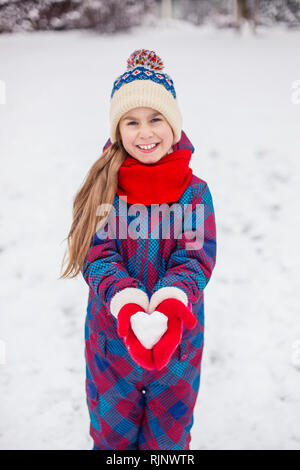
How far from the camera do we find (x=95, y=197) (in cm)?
133

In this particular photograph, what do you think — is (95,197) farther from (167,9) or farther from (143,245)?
(167,9)

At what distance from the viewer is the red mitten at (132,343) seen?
98cm

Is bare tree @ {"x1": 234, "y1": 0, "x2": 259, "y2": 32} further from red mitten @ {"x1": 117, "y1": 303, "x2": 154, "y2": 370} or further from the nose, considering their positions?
red mitten @ {"x1": 117, "y1": 303, "x2": 154, "y2": 370}

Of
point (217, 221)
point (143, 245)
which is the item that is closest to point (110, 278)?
point (143, 245)

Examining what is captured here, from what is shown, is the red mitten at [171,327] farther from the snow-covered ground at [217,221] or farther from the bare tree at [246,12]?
the bare tree at [246,12]

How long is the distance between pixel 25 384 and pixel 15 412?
163 mm

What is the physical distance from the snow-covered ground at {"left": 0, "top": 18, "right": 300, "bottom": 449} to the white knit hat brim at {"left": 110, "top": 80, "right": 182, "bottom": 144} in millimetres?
1594

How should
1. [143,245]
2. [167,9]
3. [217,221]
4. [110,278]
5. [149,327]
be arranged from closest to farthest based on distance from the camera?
[149,327], [110,278], [143,245], [217,221], [167,9]

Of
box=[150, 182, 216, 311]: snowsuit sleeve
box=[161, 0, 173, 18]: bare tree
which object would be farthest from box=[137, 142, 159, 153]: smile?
box=[161, 0, 173, 18]: bare tree

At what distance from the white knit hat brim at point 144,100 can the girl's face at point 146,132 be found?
0.03m

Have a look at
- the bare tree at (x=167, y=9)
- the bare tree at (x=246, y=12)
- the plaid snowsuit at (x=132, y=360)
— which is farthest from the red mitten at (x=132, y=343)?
the bare tree at (x=167, y=9)

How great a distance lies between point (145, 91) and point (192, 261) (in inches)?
22.9

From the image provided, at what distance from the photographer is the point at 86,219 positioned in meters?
1.34

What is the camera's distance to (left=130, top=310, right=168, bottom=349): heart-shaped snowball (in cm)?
99
